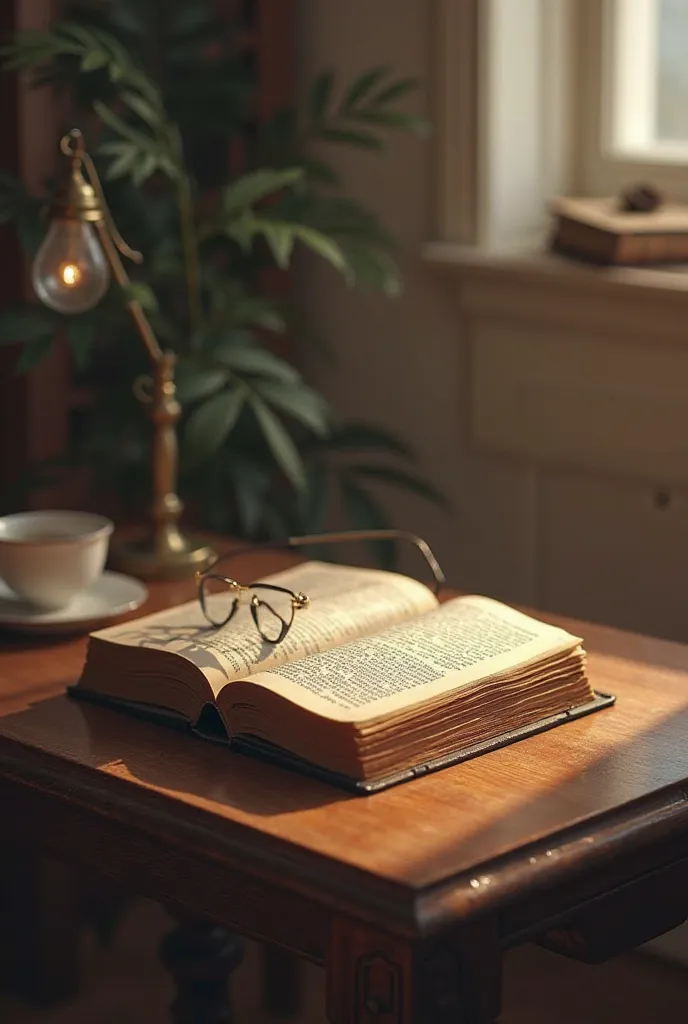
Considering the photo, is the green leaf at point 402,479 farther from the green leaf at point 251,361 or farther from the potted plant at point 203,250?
the green leaf at point 251,361

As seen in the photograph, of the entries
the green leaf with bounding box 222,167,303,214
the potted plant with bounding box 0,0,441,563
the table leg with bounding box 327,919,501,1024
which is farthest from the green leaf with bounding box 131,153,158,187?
the table leg with bounding box 327,919,501,1024

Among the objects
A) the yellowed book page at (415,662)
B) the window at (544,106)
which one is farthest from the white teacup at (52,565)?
the window at (544,106)

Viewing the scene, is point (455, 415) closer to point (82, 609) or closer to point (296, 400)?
point (296, 400)

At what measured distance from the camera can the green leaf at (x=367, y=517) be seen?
2.28m

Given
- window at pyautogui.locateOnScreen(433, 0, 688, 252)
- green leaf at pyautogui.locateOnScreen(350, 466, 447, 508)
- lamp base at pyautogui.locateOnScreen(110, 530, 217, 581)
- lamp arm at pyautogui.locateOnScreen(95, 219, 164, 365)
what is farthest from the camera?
window at pyautogui.locateOnScreen(433, 0, 688, 252)

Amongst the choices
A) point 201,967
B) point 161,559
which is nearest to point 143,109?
point 161,559

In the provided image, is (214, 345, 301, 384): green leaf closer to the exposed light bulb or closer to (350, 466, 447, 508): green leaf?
(350, 466, 447, 508): green leaf

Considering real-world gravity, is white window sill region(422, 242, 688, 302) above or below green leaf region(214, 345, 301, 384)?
above

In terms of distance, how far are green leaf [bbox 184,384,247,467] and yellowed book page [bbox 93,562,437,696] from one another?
333 millimetres

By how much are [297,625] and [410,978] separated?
43 centimetres

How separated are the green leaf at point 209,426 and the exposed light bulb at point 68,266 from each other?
0.31m

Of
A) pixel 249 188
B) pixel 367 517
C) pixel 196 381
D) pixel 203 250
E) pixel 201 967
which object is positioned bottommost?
pixel 201 967

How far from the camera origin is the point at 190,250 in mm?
2154

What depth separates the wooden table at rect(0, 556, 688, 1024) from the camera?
1.22m
